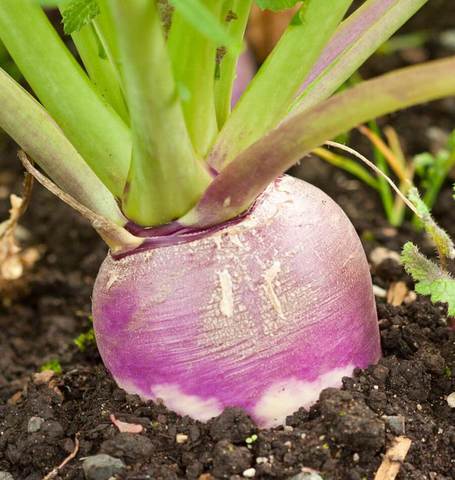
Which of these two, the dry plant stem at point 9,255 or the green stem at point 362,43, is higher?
the green stem at point 362,43

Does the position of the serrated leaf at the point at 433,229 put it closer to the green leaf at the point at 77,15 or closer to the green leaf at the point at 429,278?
the green leaf at the point at 429,278

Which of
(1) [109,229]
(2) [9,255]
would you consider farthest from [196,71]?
(2) [9,255]

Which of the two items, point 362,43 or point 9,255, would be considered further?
point 9,255

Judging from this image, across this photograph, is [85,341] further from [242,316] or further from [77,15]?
[77,15]

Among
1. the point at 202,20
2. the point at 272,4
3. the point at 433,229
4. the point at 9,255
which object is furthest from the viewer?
the point at 9,255

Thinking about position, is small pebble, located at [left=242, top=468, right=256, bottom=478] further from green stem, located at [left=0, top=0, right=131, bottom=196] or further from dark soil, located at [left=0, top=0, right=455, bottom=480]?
green stem, located at [left=0, top=0, right=131, bottom=196]

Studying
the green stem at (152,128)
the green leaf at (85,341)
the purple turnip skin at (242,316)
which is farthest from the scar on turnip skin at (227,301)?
the green leaf at (85,341)

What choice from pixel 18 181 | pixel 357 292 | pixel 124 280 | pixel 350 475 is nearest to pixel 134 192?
pixel 124 280
